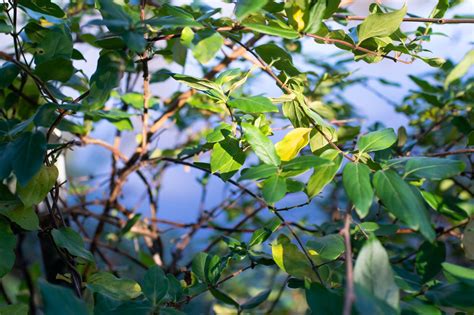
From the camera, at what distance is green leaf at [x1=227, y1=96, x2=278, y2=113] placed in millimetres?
487

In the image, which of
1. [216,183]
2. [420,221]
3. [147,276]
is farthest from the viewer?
[216,183]

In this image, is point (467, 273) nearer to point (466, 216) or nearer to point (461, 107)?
point (466, 216)

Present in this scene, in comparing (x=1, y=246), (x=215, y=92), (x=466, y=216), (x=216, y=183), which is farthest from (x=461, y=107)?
(x=216, y=183)

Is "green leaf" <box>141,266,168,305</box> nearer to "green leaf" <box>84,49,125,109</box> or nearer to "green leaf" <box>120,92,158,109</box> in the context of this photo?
"green leaf" <box>84,49,125,109</box>

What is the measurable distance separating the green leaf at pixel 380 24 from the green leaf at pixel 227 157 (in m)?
0.17

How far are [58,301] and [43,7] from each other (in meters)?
0.33

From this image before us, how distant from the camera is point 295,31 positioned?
47cm

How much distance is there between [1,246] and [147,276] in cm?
16

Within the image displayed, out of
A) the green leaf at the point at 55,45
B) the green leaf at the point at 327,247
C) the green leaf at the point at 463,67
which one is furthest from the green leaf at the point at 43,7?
the green leaf at the point at 463,67

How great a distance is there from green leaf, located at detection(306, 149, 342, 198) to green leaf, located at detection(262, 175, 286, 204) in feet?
0.10

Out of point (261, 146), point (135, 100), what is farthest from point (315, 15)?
point (135, 100)

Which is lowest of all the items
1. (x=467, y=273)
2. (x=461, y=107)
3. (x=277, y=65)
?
(x=461, y=107)

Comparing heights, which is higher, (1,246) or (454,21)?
(454,21)

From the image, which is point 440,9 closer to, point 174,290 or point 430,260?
point 430,260
